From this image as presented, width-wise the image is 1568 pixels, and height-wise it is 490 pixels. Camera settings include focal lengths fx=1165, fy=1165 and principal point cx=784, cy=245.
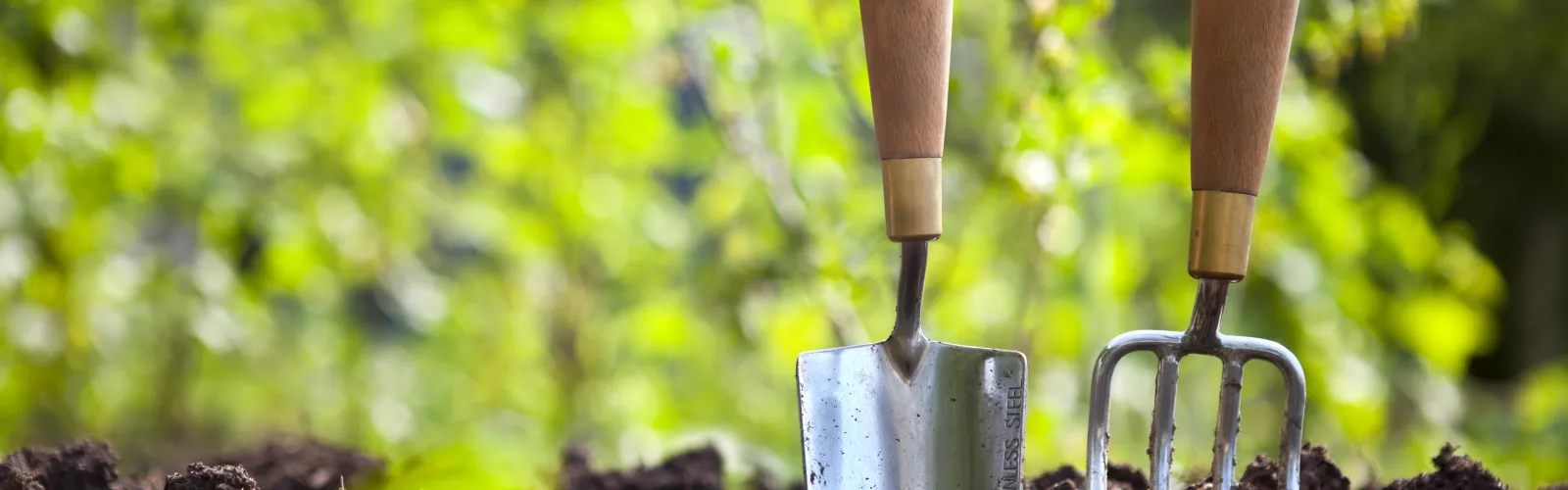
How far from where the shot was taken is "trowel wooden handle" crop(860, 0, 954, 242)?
55cm

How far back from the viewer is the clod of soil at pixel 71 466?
0.55m

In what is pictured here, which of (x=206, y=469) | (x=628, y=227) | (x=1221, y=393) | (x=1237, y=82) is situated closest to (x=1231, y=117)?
(x=1237, y=82)

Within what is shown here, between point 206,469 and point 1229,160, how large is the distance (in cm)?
47

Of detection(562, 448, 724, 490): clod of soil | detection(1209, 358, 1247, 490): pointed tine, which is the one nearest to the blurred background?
detection(562, 448, 724, 490): clod of soil

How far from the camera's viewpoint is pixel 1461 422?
2047mm

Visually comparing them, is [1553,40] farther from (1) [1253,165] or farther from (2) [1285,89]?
(1) [1253,165]

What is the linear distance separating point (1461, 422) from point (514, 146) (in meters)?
1.69

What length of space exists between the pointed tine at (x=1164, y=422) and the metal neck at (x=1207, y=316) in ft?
0.04

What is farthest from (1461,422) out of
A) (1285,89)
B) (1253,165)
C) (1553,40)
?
(1253,165)

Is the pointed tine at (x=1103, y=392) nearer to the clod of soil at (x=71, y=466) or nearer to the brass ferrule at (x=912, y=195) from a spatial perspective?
the brass ferrule at (x=912, y=195)

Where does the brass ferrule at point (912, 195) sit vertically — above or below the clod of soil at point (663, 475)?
above

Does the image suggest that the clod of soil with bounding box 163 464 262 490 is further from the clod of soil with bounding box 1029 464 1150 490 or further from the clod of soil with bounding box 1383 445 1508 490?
the clod of soil with bounding box 1383 445 1508 490

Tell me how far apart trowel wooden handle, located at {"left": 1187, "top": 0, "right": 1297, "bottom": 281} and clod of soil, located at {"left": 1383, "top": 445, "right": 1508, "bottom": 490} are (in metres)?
0.14

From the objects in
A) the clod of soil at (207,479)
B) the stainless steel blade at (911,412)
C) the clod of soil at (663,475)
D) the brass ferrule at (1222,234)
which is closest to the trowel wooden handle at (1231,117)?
the brass ferrule at (1222,234)
